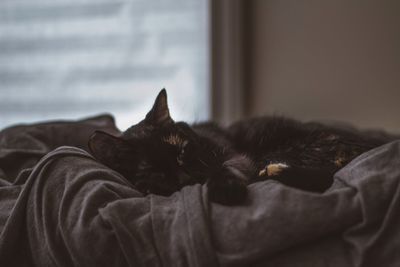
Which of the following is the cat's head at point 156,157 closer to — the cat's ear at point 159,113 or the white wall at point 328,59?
the cat's ear at point 159,113

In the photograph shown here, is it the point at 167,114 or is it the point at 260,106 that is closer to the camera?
the point at 167,114

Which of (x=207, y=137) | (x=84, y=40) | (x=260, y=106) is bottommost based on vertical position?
(x=260, y=106)

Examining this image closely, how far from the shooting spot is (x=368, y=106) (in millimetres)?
2242

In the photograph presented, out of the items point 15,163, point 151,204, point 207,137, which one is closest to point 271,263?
point 151,204

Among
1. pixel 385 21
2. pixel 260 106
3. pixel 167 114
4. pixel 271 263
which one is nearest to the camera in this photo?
pixel 271 263

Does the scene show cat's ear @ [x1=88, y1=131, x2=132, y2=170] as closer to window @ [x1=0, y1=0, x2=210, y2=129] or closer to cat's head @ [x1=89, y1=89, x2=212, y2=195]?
cat's head @ [x1=89, y1=89, x2=212, y2=195]

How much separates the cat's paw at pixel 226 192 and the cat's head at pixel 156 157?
19 cm

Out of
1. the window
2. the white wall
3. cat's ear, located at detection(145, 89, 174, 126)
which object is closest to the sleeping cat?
cat's ear, located at detection(145, 89, 174, 126)

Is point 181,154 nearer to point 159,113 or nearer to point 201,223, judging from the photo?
point 159,113

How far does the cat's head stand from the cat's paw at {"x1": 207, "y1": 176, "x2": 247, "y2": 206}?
185mm

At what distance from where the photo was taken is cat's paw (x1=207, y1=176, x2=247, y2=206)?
32.9 inches

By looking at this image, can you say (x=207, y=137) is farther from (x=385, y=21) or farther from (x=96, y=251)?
(x=385, y=21)

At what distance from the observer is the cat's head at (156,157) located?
1.05 metres

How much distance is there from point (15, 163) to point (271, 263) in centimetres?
79
